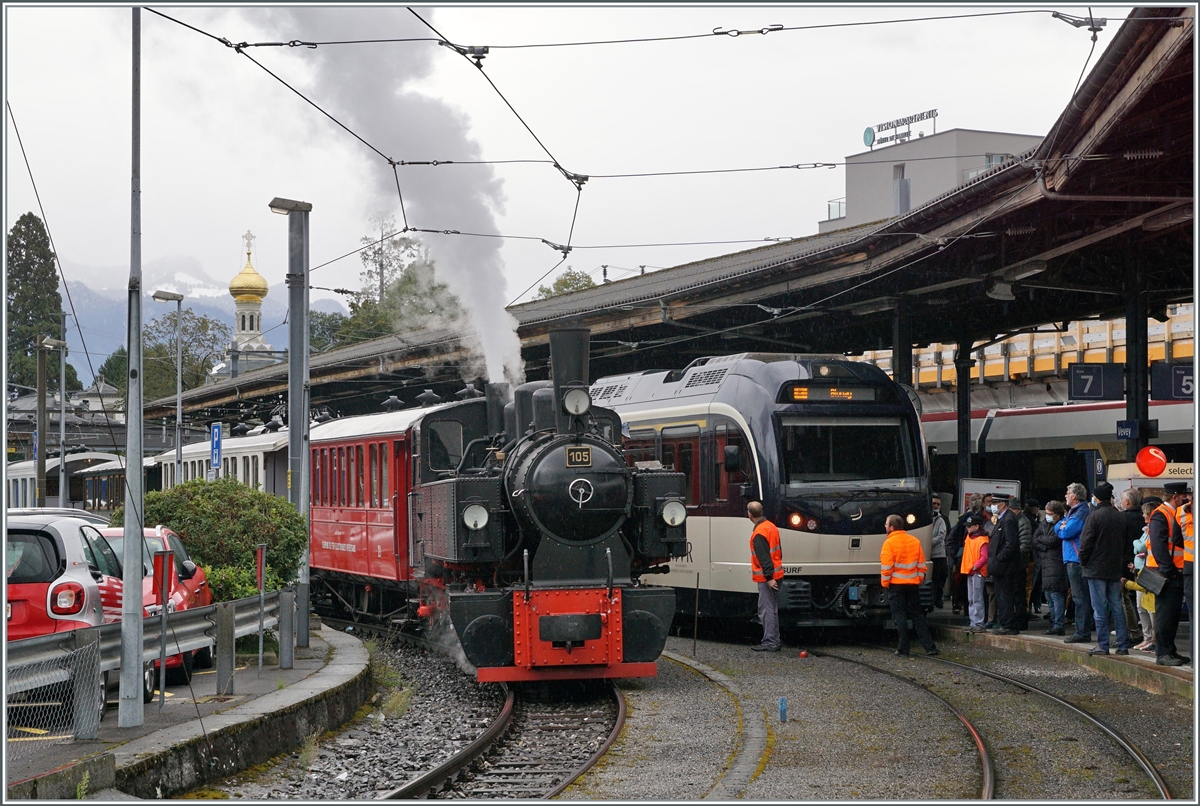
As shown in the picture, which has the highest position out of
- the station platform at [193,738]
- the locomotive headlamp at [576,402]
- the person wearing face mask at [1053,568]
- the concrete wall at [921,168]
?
the concrete wall at [921,168]

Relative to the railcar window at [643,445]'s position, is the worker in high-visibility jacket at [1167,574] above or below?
below

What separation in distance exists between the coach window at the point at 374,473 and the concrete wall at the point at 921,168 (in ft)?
127

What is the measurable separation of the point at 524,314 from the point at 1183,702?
20.1 meters

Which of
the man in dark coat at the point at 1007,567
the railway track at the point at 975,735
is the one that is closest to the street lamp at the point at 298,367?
the railway track at the point at 975,735

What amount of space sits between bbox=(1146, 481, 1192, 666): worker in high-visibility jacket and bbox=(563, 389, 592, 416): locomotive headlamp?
4.97 meters

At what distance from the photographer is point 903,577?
45.8 feet

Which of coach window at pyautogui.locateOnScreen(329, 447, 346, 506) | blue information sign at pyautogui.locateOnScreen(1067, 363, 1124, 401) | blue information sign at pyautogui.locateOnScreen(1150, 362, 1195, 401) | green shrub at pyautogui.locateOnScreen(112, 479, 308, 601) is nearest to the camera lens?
green shrub at pyautogui.locateOnScreen(112, 479, 308, 601)

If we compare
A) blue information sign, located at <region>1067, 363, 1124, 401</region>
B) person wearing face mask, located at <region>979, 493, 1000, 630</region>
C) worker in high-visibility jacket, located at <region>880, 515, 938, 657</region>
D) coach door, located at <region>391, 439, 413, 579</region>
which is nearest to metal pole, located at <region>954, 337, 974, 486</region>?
blue information sign, located at <region>1067, 363, 1124, 401</region>

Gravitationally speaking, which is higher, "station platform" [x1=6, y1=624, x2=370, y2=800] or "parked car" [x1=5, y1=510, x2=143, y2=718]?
"parked car" [x1=5, y1=510, x2=143, y2=718]

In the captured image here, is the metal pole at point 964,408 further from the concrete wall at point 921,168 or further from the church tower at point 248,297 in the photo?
the church tower at point 248,297

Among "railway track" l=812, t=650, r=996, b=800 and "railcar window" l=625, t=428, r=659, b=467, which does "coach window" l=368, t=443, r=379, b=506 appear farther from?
"railway track" l=812, t=650, r=996, b=800

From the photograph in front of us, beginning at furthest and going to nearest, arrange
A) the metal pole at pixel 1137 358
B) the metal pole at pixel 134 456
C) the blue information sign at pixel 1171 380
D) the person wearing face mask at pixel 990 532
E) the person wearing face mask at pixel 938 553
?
the metal pole at pixel 1137 358 → the blue information sign at pixel 1171 380 → the person wearing face mask at pixel 938 553 → the person wearing face mask at pixel 990 532 → the metal pole at pixel 134 456

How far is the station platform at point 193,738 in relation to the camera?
7043mm

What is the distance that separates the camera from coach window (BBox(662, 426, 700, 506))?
52.6 feet
